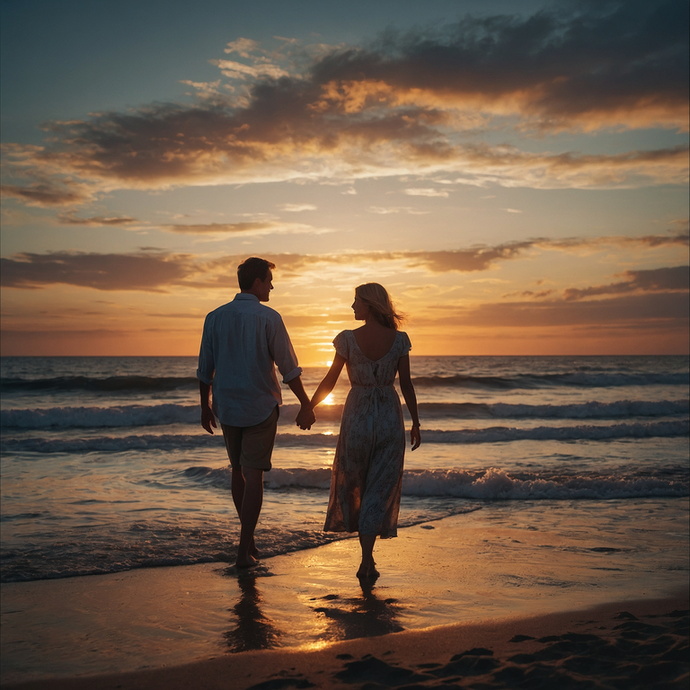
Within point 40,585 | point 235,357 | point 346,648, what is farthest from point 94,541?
point 346,648

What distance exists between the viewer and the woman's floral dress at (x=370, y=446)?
Result: 13.6 ft

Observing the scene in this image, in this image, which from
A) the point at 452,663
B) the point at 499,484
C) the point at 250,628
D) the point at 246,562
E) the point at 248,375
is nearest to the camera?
the point at 452,663

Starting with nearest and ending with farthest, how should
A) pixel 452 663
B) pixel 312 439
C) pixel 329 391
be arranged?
1. pixel 452 663
2. pixel 329 391
3. pixel 312 439

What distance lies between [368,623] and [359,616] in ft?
0.41

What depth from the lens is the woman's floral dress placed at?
415cm

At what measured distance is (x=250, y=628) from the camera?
3182 mm

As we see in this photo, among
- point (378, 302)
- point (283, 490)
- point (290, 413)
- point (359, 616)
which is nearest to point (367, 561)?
point (359, 616)

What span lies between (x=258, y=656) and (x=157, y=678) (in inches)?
18.1

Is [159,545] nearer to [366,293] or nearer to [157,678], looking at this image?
[157,678]

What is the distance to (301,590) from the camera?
3883 mm

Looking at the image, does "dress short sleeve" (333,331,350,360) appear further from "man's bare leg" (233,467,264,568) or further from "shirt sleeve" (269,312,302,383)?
"man's bare leg" (233,467,264,568)

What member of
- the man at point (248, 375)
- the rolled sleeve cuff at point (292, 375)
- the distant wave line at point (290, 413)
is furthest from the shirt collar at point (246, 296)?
the distant wave line at point (290, 413)

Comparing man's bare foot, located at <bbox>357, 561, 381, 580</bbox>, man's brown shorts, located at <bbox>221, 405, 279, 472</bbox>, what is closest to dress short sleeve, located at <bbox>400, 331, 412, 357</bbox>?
man's brown shorts, located at <bbox>221, 405, 279, 472</bbox>

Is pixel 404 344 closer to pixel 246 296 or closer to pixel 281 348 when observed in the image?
pixel 281 348
